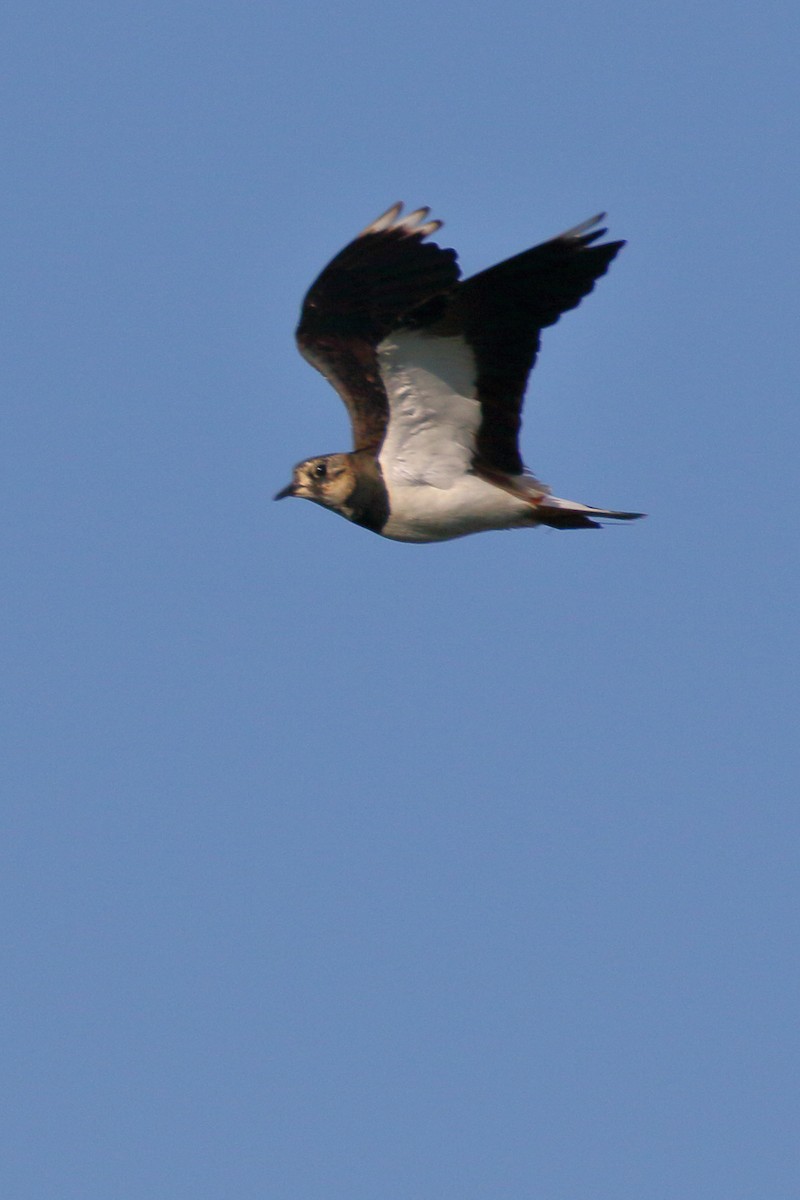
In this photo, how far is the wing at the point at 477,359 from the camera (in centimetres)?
1073

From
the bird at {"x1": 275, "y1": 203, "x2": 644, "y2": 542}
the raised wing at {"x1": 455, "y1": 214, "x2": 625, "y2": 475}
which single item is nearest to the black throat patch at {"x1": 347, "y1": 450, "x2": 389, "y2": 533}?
the bird at {"x1": 275, "y1": 203, "x2": 644, "y2": 542}

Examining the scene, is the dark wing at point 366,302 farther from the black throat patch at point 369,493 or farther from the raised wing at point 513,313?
the raised wing at point 513,313

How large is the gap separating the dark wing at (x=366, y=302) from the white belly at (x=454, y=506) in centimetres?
41

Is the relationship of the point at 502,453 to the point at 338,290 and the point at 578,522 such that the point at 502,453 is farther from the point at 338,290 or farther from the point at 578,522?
the point at 338,290

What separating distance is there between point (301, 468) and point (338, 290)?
1116mm

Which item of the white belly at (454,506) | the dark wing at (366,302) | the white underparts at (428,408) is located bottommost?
the white belly at (454,506)

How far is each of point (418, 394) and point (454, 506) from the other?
28.2 inches

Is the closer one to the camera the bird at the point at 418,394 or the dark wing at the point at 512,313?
the dark wing at the point at 512,313

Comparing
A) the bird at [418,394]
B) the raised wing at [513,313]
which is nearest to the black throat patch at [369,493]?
the bird at [418,394]

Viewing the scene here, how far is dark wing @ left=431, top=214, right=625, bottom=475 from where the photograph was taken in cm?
1068

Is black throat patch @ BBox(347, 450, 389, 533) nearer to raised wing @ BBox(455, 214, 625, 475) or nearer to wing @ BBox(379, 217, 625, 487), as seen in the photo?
wing @ BBox(379, 217, 625, 487)

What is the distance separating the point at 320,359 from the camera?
1196cm

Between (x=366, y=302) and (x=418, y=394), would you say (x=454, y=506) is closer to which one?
(x=418, y=394)

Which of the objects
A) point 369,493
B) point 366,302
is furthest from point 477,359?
point 369,493
